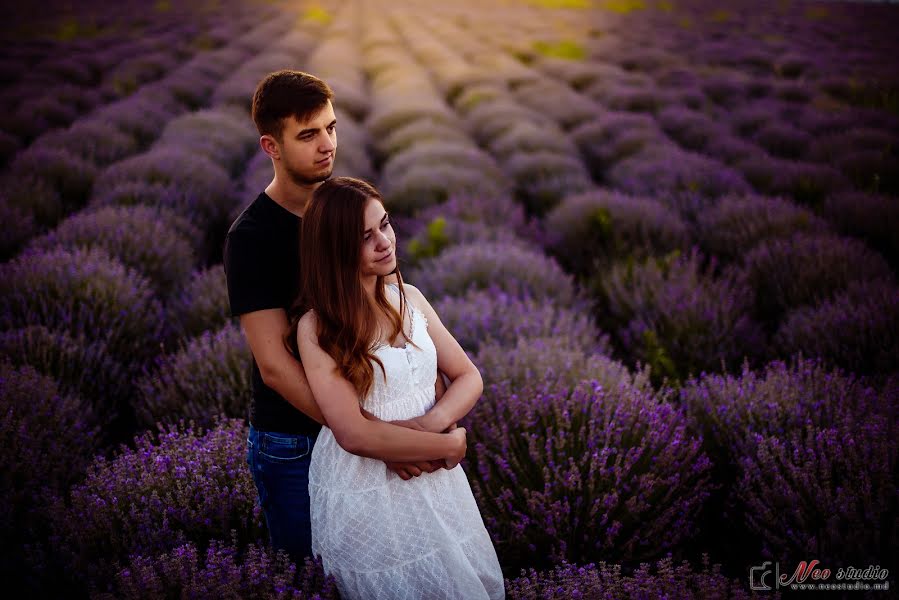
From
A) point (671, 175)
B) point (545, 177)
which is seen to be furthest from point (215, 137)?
point (671, 175)

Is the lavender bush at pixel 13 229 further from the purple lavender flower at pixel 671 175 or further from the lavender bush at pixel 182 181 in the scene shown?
the purple lavender flower at pixel 671 175

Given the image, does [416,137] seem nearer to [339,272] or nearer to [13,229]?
[13,229]

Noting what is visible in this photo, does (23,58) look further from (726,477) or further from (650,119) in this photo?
(726,477)

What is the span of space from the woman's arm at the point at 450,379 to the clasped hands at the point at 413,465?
0.02 metres

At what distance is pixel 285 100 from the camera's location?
1578mm

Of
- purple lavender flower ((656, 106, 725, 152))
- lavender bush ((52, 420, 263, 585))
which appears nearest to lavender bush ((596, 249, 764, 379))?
lavender bush ((52, 420, 263, 585))

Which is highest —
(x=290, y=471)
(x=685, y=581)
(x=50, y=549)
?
(x=290, y=471)

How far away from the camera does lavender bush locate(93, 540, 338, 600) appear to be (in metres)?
1.50

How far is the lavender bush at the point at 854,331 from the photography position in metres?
2.90

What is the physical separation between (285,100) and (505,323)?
194cm

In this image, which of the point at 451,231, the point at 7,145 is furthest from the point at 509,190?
the point at 7,145

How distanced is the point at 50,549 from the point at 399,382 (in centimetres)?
135

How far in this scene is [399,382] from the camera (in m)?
1.62

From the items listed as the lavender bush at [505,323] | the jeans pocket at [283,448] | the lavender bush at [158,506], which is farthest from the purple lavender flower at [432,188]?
the jeans pocket at [283,448]
